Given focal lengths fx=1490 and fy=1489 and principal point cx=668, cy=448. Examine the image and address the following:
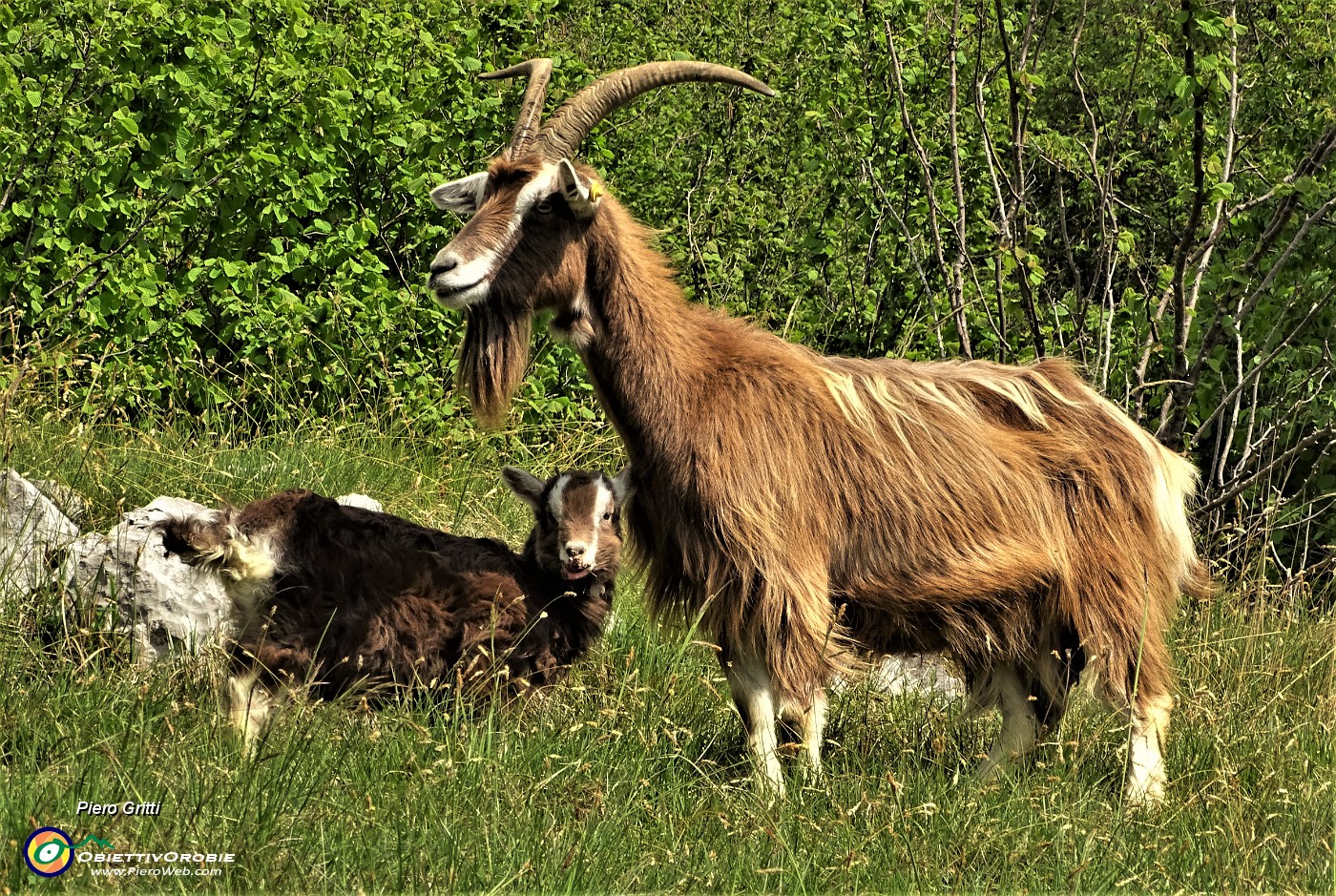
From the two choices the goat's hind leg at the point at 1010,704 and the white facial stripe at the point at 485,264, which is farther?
the goat's hind leg at the point at 1010,704

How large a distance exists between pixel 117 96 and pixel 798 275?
451 cm

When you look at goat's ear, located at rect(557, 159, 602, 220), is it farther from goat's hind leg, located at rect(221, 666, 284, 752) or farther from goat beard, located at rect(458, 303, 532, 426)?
goat's hind leg, located at rect(221, 666, 284, 752)

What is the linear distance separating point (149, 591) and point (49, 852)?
2.30 metres

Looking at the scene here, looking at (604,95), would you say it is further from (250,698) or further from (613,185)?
(613,185)

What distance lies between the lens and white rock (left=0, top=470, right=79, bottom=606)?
→ 5547 millimetres

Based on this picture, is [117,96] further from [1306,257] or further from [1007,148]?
[1306,257]

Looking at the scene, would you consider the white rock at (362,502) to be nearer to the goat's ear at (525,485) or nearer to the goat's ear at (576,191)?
the goat's ear at (525,485)

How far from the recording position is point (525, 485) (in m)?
5.94

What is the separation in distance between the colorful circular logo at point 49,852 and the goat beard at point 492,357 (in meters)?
2.08

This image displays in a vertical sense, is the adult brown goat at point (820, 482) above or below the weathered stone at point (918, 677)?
above

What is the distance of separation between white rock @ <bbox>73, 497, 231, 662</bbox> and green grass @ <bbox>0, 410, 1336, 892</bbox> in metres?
0.20

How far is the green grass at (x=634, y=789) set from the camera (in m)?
3.79

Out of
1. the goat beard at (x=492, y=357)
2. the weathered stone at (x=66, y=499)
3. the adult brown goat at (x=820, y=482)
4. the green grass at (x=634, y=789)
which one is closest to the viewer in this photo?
the green grass at (x=634, y=789)

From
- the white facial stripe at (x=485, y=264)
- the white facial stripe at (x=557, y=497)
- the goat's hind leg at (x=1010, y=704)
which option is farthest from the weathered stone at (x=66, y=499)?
the goat's hind leg at (x=1010, y=704)
